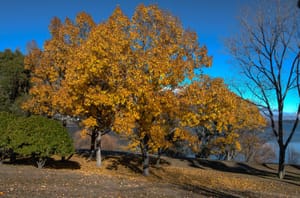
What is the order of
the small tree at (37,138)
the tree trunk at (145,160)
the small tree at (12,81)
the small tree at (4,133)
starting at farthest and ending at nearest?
1. the small tree at (12,81)
2. the tree trunk at (145,160)
3. the small tree at (4,133)
4. the small tree at (37,138)

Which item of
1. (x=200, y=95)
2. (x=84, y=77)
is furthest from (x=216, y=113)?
(x=84, y=77)

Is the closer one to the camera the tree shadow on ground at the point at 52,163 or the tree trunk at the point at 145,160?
the tree shadow on ground at the point at 52,163

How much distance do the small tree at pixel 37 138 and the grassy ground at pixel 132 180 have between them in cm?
76

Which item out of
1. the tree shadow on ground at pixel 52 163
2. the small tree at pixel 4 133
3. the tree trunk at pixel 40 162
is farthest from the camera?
the tree shadow on ground at pixel 52 163

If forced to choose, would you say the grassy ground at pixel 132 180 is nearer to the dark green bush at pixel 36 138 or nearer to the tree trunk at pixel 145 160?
the tree trunk at pixel 145 160

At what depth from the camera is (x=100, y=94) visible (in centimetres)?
1448

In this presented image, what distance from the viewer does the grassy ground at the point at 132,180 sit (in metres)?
8.27

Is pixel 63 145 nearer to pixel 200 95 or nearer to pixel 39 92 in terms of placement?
pixel 200 95

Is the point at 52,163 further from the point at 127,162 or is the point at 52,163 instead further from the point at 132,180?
the point at 132,180

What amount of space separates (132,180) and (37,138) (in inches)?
185

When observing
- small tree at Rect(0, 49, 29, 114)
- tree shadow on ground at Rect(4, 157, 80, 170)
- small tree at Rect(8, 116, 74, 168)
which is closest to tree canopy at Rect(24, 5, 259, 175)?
small tree at Rect(8, 116, 74, 168)

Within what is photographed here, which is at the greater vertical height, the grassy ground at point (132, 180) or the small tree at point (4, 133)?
the small tree at point (4, 133)

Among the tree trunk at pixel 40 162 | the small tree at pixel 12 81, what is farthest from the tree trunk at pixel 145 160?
the small tree at pixel 12 81

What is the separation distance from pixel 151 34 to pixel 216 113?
4.67m
